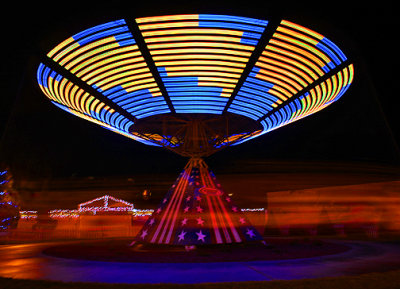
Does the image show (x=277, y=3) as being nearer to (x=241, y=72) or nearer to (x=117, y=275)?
(x=241, y=72)

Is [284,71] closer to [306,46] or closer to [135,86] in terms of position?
[306,46]

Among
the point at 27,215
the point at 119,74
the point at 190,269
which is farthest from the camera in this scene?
the point at 27,215

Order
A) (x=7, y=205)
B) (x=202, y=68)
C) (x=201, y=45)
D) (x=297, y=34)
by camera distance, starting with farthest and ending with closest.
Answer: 1. (x=7, y=205)
2. (x=202, y=68)
3. (x=201, y=45)
4. (x=297, y=34)

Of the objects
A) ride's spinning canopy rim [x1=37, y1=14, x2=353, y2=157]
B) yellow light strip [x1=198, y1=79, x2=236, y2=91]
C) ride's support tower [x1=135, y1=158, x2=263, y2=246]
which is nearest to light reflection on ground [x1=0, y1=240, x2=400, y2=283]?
ride's support tower [x1=135, y1=158, x2=263, y2=246]

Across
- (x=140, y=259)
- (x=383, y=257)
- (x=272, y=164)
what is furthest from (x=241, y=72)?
(x=272, y=164)

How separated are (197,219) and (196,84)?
14.8ft

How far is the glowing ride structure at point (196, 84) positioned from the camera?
7938 millimetres

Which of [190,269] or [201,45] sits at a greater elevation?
[201,45]

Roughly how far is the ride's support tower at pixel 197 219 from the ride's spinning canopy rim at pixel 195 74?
69.3 inches

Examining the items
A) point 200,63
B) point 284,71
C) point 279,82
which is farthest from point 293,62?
point 200,63

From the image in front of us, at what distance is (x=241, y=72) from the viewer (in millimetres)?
9969

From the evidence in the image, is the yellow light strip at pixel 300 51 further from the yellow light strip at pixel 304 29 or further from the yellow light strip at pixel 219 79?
the yellow light strip at pixel 219 79

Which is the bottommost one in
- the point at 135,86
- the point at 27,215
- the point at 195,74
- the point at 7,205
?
the point at 27,215

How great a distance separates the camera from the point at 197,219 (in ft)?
39.3
